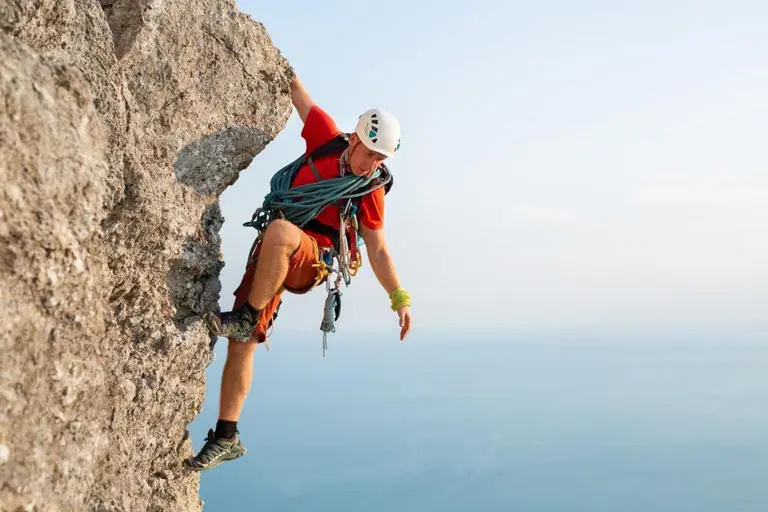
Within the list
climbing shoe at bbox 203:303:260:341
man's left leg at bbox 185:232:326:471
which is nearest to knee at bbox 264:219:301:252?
man's left leg at bbox 185:232:326:471

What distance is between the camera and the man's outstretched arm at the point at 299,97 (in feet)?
23.7

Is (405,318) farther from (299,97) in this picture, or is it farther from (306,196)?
(299,97)

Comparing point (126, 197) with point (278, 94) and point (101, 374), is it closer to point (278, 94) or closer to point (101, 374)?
point (101, 374)

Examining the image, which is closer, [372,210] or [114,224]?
[114,224]

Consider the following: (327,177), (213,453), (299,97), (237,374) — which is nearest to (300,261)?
(327,177)

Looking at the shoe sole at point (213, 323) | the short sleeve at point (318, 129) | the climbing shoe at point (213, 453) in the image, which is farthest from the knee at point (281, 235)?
the climbing shoe at point (213, 453)

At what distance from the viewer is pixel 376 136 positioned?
6309mm

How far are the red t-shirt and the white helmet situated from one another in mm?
408

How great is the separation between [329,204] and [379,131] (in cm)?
79

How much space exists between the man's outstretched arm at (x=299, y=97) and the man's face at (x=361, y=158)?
3.15ft

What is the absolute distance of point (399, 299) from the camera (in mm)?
6527

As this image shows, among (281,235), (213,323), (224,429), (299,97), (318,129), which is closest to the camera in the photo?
(281,235)

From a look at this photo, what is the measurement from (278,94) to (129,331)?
285 cm

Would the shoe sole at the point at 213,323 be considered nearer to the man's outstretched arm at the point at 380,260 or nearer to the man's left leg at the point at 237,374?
the man's left leg at the point at 237,374
